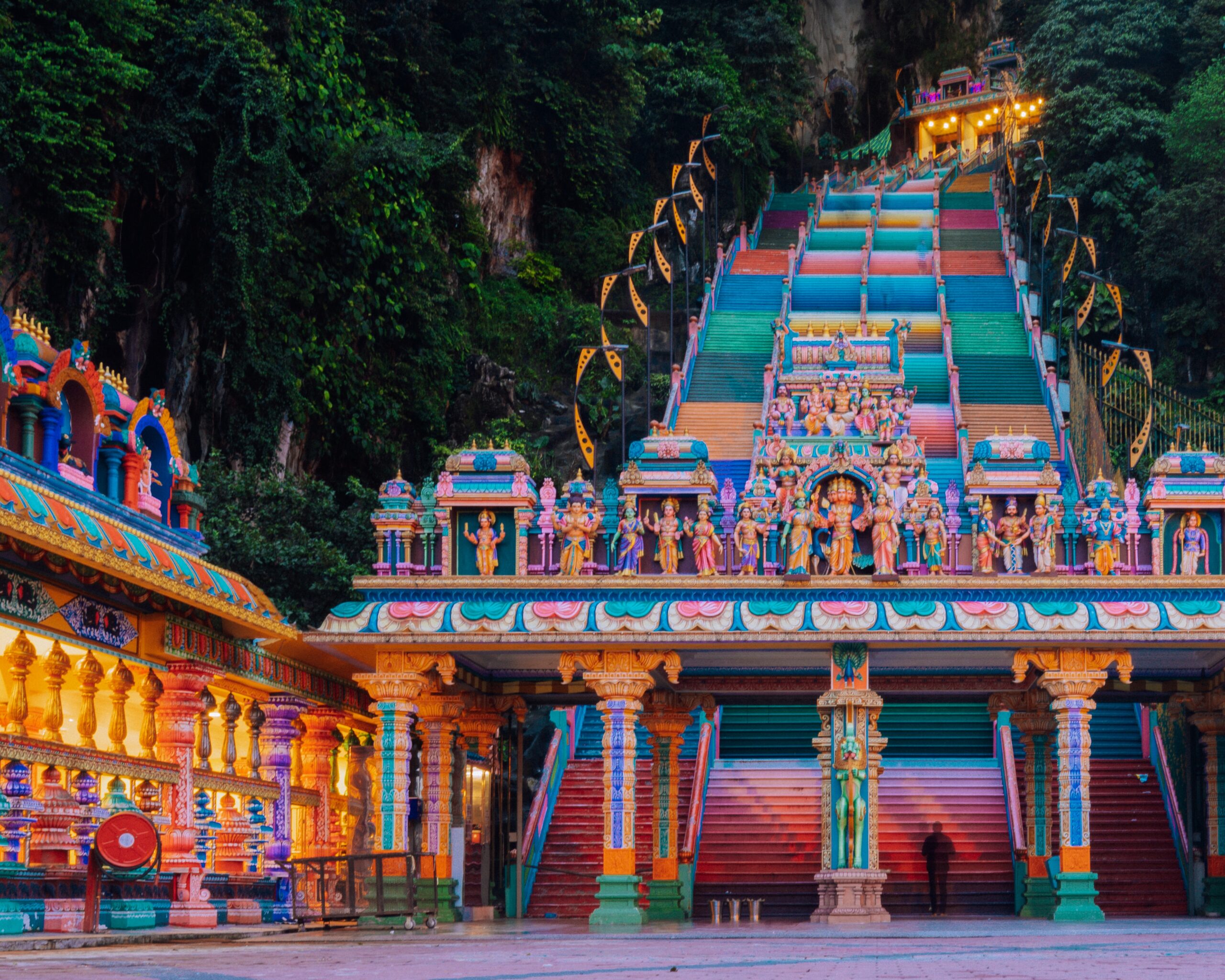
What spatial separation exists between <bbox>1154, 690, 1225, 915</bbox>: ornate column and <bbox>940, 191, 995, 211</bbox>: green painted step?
35.2 meters

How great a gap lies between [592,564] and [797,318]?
2274 centimetres

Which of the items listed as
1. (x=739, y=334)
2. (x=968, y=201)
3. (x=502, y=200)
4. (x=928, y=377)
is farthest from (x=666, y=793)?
(x=968, y=201)

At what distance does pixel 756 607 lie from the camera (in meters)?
17.9

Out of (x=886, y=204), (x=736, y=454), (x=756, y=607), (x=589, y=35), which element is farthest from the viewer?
(x=886, y=204)

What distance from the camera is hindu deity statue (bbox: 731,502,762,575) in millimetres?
18281

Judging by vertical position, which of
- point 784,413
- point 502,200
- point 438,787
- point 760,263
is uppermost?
point 502,200

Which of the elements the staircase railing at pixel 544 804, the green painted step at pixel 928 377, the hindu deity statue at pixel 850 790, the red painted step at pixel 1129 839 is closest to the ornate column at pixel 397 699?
the staircase railing at pixel 544 804

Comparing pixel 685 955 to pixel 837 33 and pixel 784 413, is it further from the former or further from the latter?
pixel 837 33

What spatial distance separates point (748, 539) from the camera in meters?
18.3

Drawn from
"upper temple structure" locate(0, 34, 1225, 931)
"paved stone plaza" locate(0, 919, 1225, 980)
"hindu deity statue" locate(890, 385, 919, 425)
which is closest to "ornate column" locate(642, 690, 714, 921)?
"upper temple structure" locate(0, 34, 1225, 931)

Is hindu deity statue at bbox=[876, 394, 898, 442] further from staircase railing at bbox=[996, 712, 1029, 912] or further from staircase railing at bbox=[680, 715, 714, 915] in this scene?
staircase railing at bbox=[680, 715, 714, 915]

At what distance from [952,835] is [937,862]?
188 centimetres

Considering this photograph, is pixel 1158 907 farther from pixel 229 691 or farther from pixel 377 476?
pixel 377 476

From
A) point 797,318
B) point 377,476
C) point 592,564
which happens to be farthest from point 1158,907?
point 797,318
